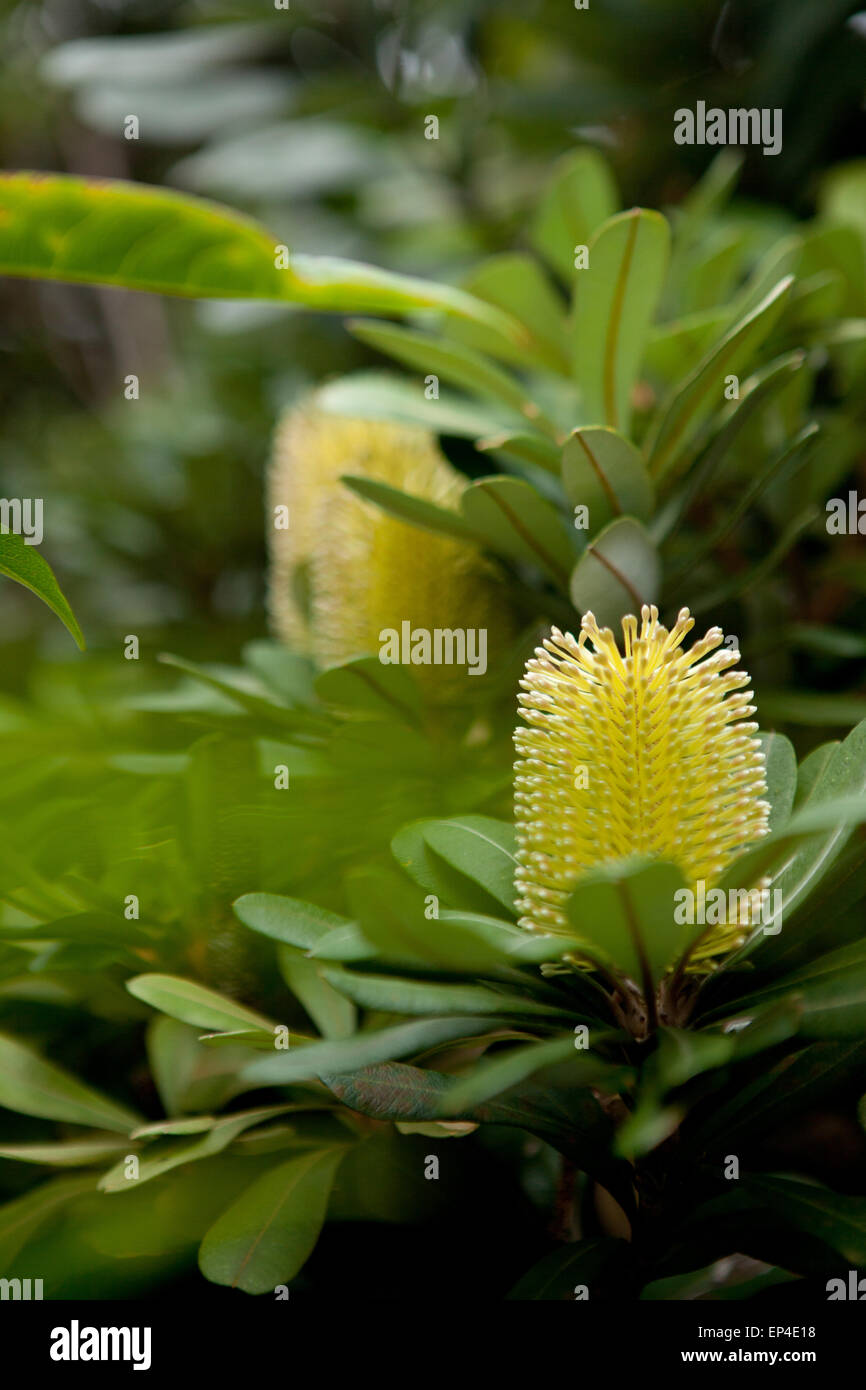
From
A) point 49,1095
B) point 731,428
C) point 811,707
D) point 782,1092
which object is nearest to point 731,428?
point 731,428

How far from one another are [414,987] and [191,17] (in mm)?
1016

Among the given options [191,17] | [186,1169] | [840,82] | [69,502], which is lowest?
[186,1169]

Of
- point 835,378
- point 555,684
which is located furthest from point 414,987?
point 835,378

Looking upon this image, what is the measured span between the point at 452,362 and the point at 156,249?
124mm

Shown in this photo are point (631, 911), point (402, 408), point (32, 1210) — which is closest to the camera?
point (631, 911)

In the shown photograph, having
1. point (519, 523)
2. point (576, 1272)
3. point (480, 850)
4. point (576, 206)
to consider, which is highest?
point (576, 206)

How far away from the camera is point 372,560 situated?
474 millimetres

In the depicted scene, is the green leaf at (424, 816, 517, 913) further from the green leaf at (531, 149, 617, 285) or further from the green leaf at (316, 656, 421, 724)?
the green leaf at (531, 149, 617, 285)

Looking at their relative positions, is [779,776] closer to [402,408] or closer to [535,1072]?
[535,1072]

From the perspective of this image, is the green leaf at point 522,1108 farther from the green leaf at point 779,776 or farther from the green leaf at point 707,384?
the green leaf at point 707,384

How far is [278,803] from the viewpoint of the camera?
0.35 meters

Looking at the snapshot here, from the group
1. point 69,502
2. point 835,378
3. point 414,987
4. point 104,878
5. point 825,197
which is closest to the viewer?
point 414,987

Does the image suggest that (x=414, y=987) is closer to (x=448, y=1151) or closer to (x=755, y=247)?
(x=448, y=1151)

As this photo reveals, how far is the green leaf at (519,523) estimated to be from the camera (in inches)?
14.3
